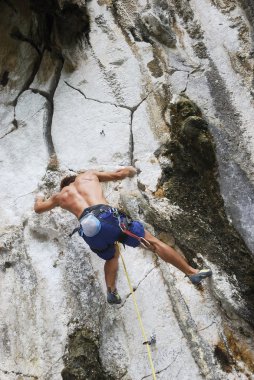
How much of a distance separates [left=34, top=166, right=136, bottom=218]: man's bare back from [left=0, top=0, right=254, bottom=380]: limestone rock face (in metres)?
0.36

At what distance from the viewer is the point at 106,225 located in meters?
3.75

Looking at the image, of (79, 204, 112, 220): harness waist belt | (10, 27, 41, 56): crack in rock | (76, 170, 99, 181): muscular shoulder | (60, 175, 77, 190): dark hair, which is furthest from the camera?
(10, 27, 41, 56): crack in rock

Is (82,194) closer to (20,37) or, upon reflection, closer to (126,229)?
(126,229)

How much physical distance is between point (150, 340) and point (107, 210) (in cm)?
118

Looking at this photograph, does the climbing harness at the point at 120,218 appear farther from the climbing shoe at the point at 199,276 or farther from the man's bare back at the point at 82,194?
the climbing shoe at the point at 199,276

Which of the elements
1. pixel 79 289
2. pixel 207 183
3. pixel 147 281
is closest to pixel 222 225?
pixel 207 183

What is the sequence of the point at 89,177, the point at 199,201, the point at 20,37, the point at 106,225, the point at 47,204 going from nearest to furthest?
the point at 106,225 → the point at 89,177 → the point at 47,204 → the point at 199,201 → the point at 20,37

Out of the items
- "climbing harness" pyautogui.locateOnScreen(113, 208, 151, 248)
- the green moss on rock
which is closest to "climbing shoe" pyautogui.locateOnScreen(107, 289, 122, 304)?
"climbing harness" pyautogui.locateOnScreen(113, 208, 151, 248)

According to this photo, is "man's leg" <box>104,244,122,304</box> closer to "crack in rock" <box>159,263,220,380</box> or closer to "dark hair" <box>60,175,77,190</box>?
"crack in rock" <box>159,263,220,380</box>

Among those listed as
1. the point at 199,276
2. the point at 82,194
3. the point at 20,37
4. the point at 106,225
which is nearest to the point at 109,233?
the point at 106,225

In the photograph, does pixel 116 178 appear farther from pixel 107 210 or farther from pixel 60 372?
pixel 60 372

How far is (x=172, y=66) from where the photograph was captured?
5230mm

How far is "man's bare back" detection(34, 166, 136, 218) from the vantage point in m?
4.02

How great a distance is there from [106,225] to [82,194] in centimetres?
46
